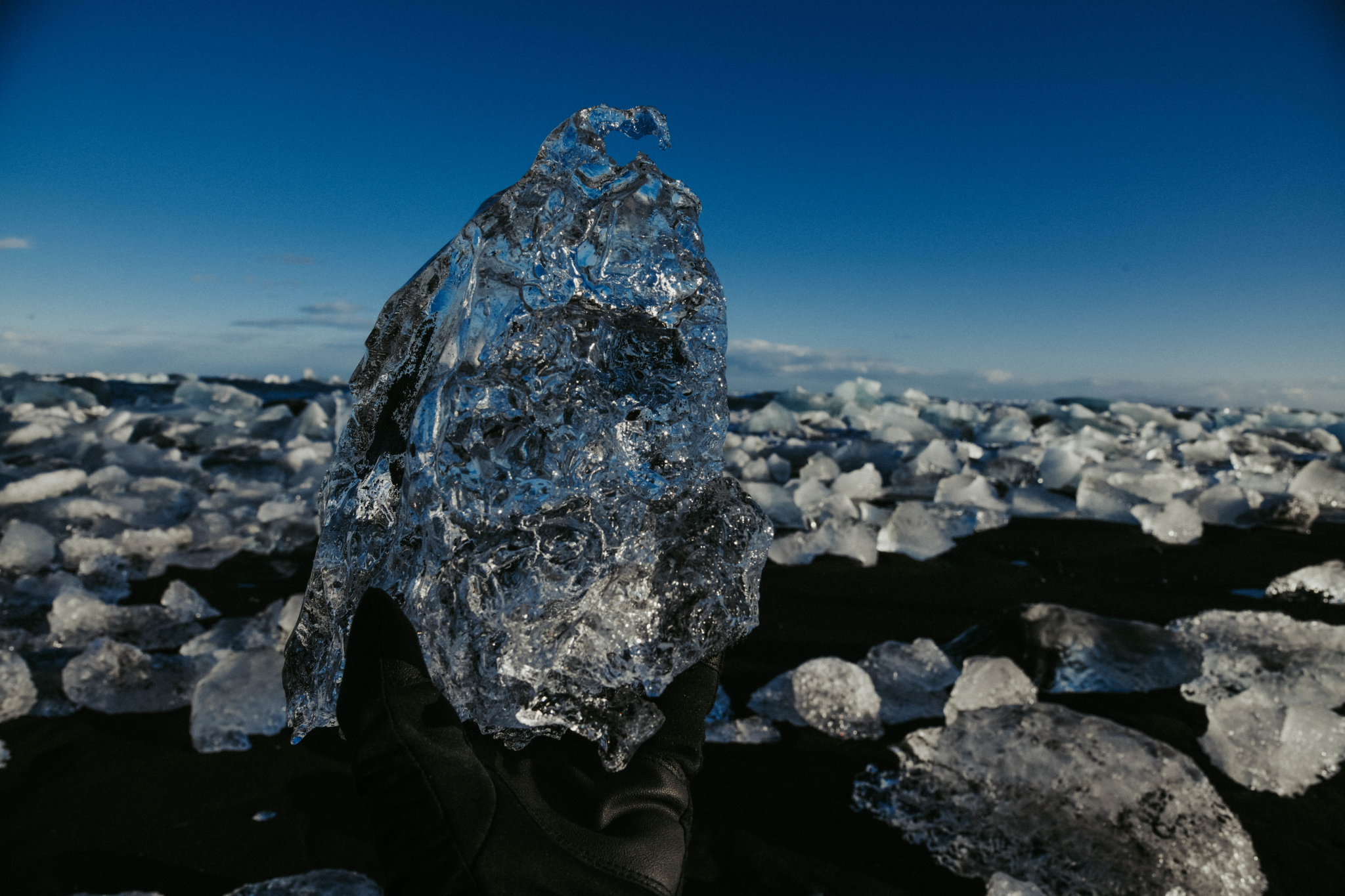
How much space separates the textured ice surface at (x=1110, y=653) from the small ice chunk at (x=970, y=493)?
2373 mm

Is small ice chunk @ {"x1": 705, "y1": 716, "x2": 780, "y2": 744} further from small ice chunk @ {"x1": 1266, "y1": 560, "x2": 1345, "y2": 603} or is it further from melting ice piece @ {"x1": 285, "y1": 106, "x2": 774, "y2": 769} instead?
small ice chunk @ {"x1": 1266, "y1": 560, "x2": 1345, "y2": 603}

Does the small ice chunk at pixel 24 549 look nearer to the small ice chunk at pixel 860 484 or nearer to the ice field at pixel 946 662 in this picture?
the ice field at pixel 946 662

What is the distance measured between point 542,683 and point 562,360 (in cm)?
54

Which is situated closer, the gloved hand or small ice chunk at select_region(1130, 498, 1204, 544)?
the gloved hand

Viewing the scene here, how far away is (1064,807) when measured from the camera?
5.17 feet

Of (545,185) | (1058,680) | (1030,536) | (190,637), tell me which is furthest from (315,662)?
(1030,536)

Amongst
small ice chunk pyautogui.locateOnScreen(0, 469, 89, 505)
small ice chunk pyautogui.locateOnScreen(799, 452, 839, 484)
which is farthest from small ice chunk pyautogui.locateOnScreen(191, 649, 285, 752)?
small ice chunk pyautogui.locateOnScreen(799, 452, 839, 484)


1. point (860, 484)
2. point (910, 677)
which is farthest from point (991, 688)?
point (860, 484)

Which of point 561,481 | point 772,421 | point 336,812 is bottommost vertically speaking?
point 336,812

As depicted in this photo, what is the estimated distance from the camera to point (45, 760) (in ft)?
5.73

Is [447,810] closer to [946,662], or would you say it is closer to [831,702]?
[831,702]

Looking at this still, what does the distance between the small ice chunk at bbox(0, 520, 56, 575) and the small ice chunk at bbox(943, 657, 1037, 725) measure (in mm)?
3814

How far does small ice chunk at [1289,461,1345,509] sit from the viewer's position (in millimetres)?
4812

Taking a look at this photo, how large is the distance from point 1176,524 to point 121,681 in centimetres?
487
